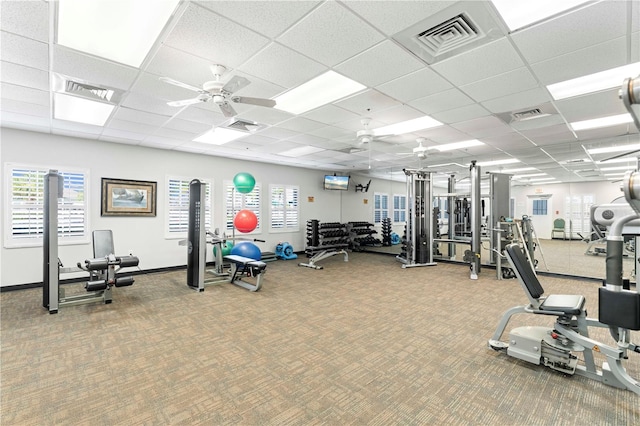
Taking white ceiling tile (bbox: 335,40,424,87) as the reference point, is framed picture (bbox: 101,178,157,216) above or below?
below

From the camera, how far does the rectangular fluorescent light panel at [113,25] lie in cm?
211

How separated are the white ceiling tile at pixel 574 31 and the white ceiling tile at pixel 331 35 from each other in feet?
3.97

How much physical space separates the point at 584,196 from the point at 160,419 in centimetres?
860

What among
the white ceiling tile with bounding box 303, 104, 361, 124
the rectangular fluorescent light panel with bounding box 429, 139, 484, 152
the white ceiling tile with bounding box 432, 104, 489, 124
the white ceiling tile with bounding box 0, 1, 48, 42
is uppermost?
the white ceiling tile with bounding box 303, 104, 361, 124

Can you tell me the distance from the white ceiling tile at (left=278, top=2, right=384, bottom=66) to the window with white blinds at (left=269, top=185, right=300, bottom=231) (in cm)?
594

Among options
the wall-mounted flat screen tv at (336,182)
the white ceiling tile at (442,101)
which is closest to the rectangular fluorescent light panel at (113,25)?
the white ceiling tile at (442,101)

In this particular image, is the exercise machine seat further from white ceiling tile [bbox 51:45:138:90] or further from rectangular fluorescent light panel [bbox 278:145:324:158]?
rectangular fluorescent light panel [bbox 278:145:324:158]

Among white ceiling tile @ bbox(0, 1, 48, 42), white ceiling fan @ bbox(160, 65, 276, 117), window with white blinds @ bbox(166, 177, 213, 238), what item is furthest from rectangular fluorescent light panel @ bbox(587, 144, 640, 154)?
white ceiling tile @ bbox(0, 1, 48, 42)

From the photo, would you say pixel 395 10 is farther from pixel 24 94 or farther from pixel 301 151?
pixel 301 151

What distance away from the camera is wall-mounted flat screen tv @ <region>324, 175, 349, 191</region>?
947cm

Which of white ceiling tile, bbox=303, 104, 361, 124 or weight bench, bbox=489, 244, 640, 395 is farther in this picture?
white ceiling tile, bbox=303, 104, 361, 124

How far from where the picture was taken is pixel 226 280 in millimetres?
5617

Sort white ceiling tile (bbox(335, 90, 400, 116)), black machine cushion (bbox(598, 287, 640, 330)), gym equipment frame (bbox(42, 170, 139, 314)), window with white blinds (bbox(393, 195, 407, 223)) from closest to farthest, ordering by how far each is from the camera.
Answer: black machine cushion (bbox(598, 287, 640, 330)) → white ceiling tile (bbox(335, 90, 400, 116)) → gym equipment frame (bbox(42, 170, 139, 314)) → window with white blinds (bbox(393, 195, 407, 223))

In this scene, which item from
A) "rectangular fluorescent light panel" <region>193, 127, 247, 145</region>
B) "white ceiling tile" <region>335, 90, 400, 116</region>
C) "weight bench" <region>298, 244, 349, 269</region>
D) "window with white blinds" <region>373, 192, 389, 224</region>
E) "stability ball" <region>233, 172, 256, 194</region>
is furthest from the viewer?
"window with white blinds" <region>373, 192, 389, 224</region>
